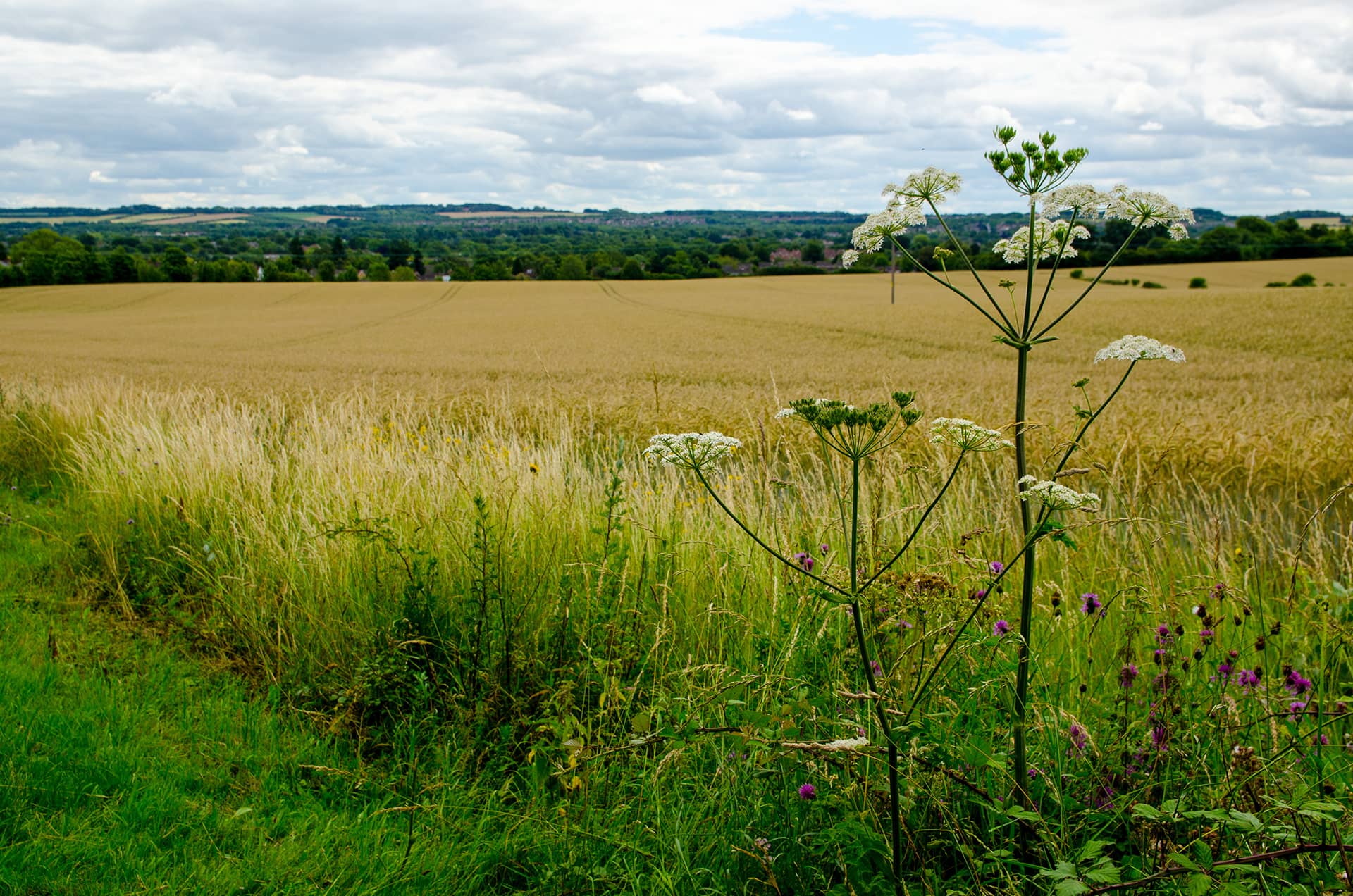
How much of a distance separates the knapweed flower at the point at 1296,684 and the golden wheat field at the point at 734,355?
2.80m

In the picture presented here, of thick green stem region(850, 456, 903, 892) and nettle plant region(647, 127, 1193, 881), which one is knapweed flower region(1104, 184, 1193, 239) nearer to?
nettle plant region(647, 127, 1193, 881)

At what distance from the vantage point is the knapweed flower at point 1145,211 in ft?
6.95

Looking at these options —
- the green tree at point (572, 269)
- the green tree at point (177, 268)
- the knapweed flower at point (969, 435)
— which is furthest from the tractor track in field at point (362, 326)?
the knapweed flower at point (969, 435)

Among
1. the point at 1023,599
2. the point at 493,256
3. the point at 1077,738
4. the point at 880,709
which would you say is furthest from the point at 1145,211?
the point at 493,256

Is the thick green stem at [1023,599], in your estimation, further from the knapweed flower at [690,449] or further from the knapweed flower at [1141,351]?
the knapweed flower at [690,449]

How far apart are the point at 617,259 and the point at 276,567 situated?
90142 mm

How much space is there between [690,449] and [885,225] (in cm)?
80

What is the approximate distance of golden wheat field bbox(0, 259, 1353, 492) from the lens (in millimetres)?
11172

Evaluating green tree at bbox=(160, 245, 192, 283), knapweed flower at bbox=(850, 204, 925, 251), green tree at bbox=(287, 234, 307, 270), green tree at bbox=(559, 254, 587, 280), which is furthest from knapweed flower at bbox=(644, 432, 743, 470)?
green tree at bbox=(287, 234, 307, 270)

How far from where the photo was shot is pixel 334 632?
13.8 feet

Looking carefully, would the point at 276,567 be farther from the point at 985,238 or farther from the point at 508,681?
the point at 985,238

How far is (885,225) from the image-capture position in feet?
7.18

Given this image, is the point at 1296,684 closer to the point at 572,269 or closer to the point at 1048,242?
the point at 1048,242

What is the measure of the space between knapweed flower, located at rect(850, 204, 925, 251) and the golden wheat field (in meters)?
2.56
